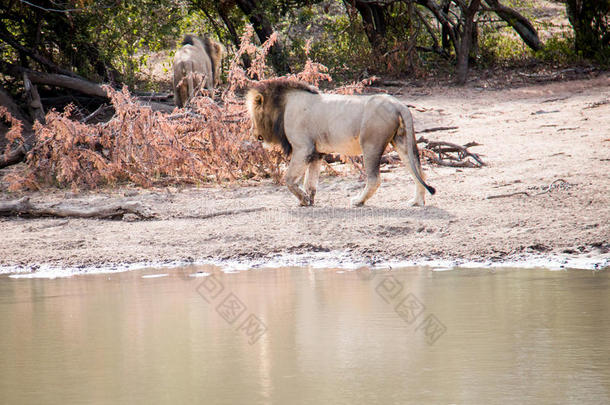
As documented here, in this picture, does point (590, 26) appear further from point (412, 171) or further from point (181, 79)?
point (412, 171)

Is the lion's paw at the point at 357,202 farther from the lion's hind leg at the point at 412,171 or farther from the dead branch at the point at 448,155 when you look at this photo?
the dead branch at the point at 448,155

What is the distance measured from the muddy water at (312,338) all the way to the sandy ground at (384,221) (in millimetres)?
732

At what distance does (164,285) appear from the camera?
245 inches

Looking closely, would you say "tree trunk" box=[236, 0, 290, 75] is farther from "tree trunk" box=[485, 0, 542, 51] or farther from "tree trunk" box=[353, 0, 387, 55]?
"tree trunk" box=[485, 0, 542, 51]

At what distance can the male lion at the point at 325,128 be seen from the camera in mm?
8062

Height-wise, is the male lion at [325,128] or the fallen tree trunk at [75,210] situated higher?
the male lion at [325,128]

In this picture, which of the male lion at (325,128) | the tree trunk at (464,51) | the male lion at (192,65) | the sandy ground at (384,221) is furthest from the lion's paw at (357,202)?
the tree trunk at (464,51)

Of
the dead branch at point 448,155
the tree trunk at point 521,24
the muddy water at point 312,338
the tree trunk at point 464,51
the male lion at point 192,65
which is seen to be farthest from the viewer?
the tree trunk at point 521,24

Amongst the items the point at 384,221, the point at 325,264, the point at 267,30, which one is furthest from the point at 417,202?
the point at 267,30

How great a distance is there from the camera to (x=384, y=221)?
7715 mm

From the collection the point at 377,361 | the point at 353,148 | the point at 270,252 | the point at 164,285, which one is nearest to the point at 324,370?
the point at 377,361

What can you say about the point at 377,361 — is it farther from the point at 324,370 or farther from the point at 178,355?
the point at 178,355

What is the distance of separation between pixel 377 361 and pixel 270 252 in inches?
126

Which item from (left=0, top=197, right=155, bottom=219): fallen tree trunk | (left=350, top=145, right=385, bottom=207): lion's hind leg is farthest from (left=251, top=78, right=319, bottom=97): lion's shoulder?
(left=0, top=197, right=155, bottom=219): fallen tree trunk
